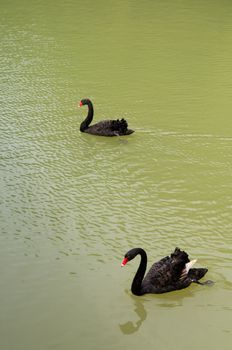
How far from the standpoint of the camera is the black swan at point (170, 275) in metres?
5.18

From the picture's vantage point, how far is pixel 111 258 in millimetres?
5629

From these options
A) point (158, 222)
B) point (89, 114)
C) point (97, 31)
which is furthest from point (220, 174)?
point (97, 31)

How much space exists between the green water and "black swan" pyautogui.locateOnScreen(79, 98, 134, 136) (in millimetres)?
111

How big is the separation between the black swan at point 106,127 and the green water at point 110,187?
4.4 inches

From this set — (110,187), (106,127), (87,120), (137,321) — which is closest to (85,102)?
(87,120)

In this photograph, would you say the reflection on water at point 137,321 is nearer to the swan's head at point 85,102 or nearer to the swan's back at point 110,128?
the swan's back at point 110,128

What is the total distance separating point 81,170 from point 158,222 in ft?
5.54

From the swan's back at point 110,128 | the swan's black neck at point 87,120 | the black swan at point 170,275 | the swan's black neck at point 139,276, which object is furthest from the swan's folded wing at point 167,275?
the swan's black neck at point 87,120

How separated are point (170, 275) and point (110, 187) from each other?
6.73ft

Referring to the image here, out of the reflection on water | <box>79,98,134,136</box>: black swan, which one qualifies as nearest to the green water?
the reflection on water

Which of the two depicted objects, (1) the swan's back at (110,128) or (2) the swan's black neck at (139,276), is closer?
(2) the swan's black neck at (139,276)

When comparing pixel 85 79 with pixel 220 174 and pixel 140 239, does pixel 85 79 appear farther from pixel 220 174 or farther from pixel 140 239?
pixel 140 239

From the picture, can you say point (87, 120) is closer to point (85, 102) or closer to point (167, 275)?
point (85, 102)

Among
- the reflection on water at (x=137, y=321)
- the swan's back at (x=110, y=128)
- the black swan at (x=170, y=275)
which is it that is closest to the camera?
the reflection on water at (x=137, y=321)
